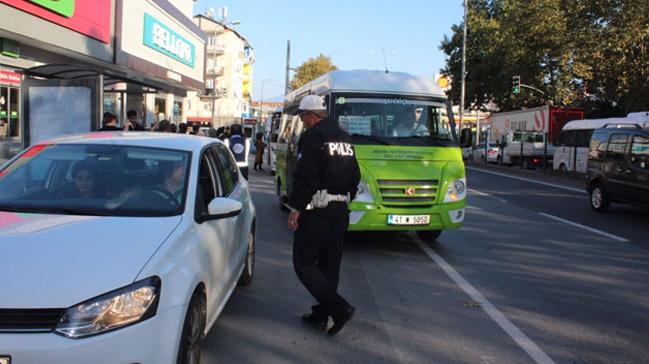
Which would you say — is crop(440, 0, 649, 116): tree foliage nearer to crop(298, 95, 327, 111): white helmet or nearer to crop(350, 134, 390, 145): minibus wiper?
crop(350, 134, 390, 145): minibus wiper

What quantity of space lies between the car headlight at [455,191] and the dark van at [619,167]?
523cm

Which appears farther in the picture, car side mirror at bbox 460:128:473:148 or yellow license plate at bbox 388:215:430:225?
car side mirror at bbox 460:128:473:148

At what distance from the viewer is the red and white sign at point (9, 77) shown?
14589 millimetres

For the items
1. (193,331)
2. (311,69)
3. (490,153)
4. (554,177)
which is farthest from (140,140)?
(311,69)

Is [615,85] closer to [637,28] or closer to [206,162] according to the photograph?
[637,28]

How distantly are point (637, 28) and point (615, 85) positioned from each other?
3188 millimetres

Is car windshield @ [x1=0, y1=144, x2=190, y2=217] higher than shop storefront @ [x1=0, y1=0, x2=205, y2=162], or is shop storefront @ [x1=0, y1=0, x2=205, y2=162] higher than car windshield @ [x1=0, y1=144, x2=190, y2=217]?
shop storefront @ [x1=0, y1=0, x2=205, y2=162]

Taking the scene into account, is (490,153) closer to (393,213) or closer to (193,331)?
(393,213)

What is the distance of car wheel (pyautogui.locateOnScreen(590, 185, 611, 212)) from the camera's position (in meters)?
13.0

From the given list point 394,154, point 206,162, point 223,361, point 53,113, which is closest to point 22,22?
point 53,113

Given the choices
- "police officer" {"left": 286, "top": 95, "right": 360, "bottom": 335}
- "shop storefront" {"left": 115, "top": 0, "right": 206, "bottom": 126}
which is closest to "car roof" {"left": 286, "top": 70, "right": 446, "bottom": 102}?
"police officer" {"left": 286, "top": 95, "right": 360, "bottom": 335}

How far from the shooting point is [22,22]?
45.6 feet

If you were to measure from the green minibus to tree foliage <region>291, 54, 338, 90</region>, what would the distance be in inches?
3009

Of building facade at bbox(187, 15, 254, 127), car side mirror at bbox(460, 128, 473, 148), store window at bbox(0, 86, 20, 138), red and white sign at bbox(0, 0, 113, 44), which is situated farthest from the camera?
building facade at bbox(187, 15, 254, 127)
